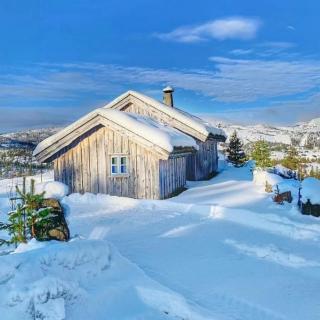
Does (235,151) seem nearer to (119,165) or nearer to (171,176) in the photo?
(171,176)

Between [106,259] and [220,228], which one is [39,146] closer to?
[220,228]

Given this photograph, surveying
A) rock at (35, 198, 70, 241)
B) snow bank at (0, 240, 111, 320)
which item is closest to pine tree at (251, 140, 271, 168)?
rock at (35, 198, 70, 241)

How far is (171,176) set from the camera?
2042 cm

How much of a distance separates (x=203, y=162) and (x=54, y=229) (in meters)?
17.4

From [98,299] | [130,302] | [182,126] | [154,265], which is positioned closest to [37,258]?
[98,299]

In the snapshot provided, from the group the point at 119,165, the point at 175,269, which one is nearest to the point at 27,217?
the point at 175,269

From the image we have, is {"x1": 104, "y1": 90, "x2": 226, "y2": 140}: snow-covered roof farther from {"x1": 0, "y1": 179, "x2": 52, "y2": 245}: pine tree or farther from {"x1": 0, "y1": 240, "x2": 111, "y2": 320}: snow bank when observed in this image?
{"x1": 0, "y1": 240, "x2": 111, "y2": 320}: snow bank

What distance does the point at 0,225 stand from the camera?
921cm

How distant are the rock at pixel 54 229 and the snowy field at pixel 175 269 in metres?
0.72

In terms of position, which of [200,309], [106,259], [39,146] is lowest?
[200,309]

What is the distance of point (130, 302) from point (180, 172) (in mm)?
14953

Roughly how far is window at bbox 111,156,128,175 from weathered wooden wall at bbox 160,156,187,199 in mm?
1529

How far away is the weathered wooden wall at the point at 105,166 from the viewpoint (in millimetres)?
19188

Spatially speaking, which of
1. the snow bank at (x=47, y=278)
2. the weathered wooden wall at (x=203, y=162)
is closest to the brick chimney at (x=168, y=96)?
the weathered wooden wall at (x=203, y=162)
